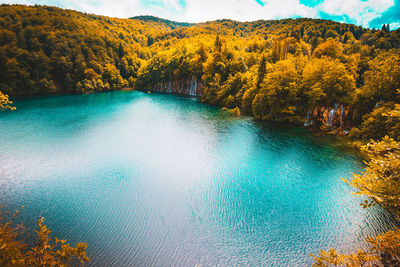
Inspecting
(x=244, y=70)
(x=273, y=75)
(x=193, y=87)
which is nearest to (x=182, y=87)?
(x=193, y=87)

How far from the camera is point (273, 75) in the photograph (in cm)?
3195

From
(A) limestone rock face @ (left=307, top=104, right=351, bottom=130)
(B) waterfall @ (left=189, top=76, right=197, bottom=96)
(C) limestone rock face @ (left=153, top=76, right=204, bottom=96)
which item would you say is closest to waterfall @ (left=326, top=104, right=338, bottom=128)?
(A) limestone rock face @ (left=307, top=104, right=351, bottom=130)

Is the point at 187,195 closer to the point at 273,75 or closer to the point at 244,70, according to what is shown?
the point at 273,75

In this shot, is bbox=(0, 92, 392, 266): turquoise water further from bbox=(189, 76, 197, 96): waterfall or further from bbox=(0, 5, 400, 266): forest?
bbox=(189, 76, 197, 96): waterfall

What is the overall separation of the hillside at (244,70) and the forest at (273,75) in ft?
0.63

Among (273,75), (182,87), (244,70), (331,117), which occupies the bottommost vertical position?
(182,87)

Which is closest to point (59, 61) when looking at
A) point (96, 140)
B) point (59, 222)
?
point (96, 140)

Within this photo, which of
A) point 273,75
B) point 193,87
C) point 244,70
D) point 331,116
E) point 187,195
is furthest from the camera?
point 193,87

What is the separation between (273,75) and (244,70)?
1875cm

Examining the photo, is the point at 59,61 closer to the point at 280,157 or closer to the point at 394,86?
the point at 280,157

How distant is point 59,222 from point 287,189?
17.2m

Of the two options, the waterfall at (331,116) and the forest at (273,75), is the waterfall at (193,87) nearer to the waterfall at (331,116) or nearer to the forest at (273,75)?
the forest at (273,75)

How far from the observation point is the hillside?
83.5ft

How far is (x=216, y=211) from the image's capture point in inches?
492
